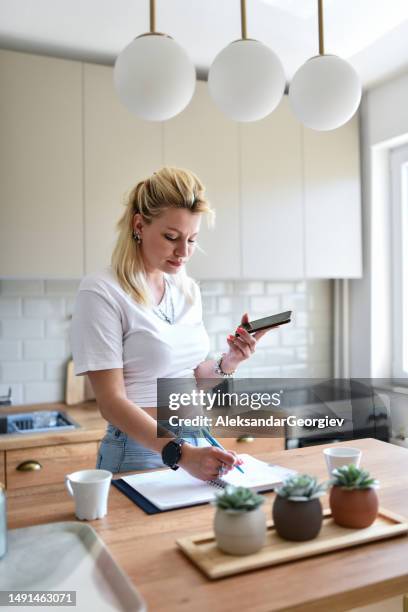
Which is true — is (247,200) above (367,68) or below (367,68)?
below

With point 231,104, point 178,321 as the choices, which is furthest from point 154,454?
point 231,104

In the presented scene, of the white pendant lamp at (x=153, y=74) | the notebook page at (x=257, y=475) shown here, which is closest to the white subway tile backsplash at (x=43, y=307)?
the notebook page at (x=257, y=475)

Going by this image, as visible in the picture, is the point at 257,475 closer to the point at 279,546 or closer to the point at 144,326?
the point at 279,546

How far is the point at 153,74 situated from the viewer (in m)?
1.30

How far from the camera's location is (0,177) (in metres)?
2.70

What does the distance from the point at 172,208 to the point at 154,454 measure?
734 millimetres

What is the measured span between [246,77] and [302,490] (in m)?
0.91

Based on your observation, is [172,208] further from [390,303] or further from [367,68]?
[390,303]

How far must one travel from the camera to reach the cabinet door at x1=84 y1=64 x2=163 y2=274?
287 cm

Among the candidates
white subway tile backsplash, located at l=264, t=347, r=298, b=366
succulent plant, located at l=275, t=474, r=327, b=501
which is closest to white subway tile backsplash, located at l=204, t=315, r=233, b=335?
white subway tile backsplash, located at l=264, t=347, r=298, b=366

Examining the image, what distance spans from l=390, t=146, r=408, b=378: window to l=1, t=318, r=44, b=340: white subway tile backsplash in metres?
2.08

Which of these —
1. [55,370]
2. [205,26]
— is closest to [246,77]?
[205,26]

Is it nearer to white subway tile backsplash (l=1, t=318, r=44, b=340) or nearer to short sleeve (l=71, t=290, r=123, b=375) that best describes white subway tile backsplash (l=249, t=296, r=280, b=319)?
white subway tile backsplash (l=1, t=318, r=44, b=340)

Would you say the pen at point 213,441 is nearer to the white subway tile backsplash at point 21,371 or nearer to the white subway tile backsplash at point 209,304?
the white subway tile backsplash at point 21,371
